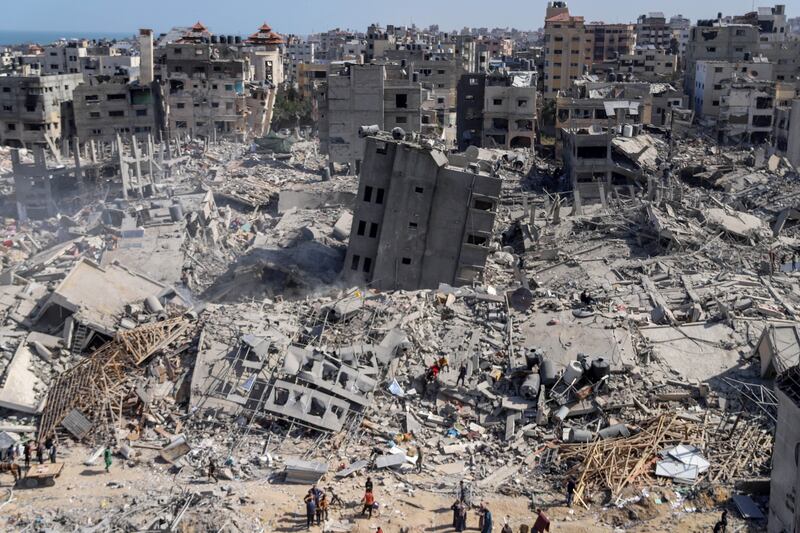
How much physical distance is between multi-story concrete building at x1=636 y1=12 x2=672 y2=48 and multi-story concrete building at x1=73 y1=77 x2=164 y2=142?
71852mm

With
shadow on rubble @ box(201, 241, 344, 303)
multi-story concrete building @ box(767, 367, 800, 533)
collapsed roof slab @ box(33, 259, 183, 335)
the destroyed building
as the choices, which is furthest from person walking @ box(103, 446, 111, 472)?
the destroyed building

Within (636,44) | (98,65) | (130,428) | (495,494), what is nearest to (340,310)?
(130,428)

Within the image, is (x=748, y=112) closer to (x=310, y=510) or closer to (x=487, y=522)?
(x=487, y=522)

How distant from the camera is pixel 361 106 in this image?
4791cm

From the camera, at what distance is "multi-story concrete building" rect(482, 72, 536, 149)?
55156 mm

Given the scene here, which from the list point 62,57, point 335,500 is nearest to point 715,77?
point 335,500

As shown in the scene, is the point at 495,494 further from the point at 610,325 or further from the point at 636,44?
the point at 636,44

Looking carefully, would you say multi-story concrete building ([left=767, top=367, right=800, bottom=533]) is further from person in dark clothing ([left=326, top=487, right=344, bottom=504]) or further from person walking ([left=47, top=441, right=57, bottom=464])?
person walking ([left=47, top=441, right=57, bottom=464])

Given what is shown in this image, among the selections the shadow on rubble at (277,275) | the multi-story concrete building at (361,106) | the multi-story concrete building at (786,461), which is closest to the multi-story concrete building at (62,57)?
the multi-story concrete building at (361,106)

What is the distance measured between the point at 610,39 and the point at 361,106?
6485 cm

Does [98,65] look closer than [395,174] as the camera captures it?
No

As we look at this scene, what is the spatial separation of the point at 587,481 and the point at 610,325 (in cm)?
580

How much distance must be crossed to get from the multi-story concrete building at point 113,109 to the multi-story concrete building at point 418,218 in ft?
99.1

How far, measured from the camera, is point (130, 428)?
1928 cm
